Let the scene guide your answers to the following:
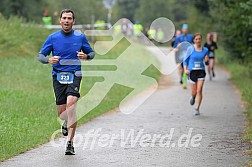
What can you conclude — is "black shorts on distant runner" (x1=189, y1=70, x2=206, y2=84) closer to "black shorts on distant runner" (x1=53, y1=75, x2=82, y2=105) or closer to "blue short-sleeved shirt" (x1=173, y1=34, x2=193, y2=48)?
"black shorts on distant runner" (x1=53, y1=75, x2=82, y2=105)

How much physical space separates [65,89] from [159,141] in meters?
2.26

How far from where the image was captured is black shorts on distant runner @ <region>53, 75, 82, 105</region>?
406 inches

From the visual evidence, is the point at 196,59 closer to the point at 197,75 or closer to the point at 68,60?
the point at 197,75

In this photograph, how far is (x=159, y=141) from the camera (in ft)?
38.9

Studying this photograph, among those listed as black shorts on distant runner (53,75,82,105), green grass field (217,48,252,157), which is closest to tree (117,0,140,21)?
green grass field (217,48,252,157)

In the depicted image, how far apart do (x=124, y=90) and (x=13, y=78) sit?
3.49m

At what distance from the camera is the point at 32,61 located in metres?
26.6

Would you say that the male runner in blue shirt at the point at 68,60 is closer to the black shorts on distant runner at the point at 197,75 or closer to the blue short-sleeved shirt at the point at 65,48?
the blue short-sleeved shirt at the point at 65,48

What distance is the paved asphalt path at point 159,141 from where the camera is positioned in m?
9.81

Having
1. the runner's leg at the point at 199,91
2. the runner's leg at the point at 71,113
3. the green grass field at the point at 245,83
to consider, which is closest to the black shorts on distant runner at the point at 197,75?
the runner's leg at the point at 199,91

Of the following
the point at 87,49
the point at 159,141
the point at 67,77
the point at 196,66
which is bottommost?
the point at 159,141

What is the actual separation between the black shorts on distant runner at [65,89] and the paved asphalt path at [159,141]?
0.83m

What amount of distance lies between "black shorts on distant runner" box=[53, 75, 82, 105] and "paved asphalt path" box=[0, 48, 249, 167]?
2.73 ft

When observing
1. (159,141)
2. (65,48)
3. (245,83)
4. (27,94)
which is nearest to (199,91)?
(27,94)
